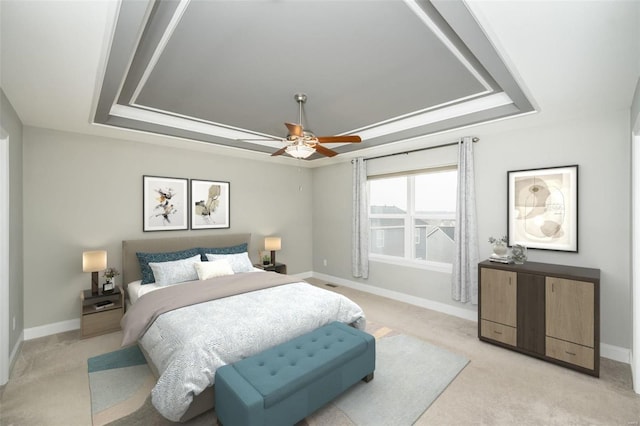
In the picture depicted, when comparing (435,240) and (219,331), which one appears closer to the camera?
(219,331)

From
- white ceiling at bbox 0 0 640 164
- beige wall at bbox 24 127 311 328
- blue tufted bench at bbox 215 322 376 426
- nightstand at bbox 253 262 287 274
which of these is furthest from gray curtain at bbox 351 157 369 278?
blue tufted bench at bbox 215 322 376 426

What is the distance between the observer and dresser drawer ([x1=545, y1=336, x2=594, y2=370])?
2.64 m

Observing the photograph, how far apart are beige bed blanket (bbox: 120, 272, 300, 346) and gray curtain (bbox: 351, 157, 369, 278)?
6.24 feet

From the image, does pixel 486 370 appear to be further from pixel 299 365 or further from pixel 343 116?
pixel 343 116

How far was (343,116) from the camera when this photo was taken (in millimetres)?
3604

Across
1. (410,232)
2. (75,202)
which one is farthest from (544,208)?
(75,202)

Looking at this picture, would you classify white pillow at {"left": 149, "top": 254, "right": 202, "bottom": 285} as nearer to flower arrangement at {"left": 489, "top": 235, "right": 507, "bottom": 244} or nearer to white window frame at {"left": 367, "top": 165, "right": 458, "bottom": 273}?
white window frame at {"left": 367, "top": 165, "right": 458, "bottom": 273}

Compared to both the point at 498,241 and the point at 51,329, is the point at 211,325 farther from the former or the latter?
the point at 498,241

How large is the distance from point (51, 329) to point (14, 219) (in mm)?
1471

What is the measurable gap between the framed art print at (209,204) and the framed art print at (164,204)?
0.13m

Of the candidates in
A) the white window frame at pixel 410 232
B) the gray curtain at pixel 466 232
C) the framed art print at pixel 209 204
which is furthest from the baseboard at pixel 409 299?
the framed art print at pixel 209 204

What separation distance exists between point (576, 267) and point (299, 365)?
312cm

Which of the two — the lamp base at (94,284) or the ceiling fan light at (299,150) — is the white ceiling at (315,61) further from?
the lamp base at (94,284)

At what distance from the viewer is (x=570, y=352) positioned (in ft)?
8.99
